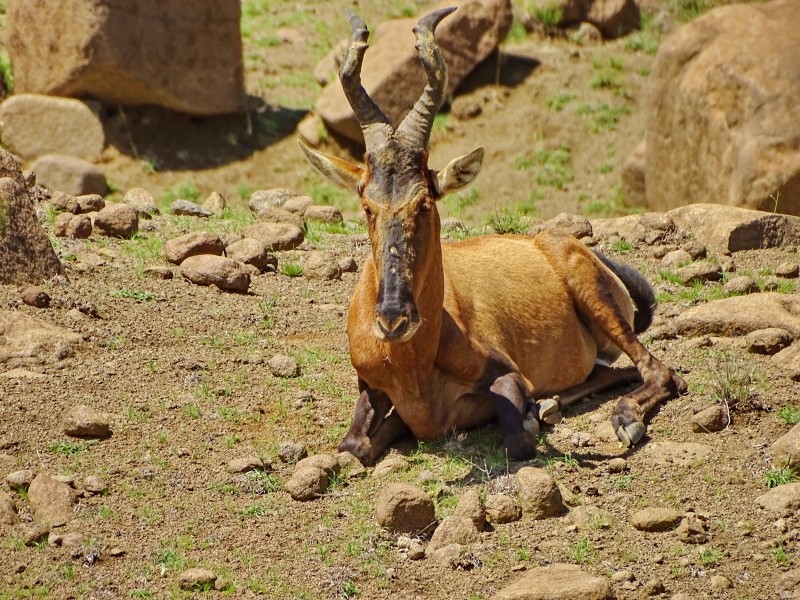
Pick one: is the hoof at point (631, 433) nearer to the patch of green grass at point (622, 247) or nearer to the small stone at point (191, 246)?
the patch of green grass at point (622, 247)

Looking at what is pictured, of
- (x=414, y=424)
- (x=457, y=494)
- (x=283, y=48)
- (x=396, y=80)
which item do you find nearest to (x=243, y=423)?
(x=414, y=424)

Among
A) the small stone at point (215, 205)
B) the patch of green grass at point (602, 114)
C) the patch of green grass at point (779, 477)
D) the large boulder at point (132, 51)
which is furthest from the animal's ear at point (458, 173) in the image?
the patch of green grass at point (602, 114)

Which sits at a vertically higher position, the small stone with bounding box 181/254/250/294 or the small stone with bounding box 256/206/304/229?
the small stone with bounding box 181/254/250/294

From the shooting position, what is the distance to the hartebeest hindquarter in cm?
755

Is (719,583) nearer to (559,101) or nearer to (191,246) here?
(191,246)

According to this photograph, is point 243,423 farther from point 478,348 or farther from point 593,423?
point 593,423

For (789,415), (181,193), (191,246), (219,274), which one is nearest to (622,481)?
(789,415)

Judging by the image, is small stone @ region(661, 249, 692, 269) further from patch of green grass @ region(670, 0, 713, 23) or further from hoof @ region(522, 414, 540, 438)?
patch of green grass @ region(670, 0, 713, 23)

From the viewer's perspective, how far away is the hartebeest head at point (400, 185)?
7344 millimetres

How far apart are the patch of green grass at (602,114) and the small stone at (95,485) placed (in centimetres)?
1156

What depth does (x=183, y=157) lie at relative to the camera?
685 inches

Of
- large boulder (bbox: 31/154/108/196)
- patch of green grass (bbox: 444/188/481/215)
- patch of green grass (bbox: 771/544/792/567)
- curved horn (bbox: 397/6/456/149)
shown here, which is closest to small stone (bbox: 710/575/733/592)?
patch of green grass (bbox: 771/544/792/567)

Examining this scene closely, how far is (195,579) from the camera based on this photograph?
6.24m

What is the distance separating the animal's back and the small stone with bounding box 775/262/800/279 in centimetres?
175
